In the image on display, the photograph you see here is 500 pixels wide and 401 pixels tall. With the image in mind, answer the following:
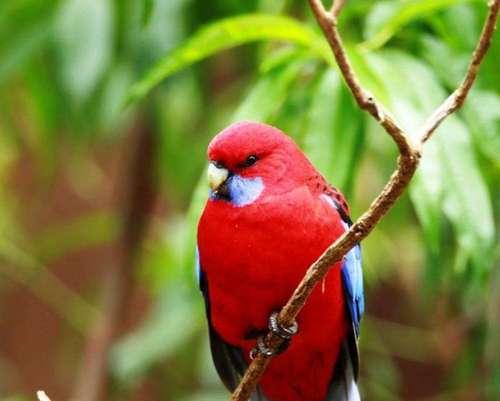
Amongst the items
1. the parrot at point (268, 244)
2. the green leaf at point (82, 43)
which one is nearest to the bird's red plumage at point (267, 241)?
the parrot at point (268, 244)

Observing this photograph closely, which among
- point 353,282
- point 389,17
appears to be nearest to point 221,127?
point 389,17

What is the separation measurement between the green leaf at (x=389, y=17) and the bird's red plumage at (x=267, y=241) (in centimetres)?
38

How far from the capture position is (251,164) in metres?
2.26

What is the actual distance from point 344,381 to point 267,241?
60cm

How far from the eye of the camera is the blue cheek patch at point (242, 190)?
7.18 ft

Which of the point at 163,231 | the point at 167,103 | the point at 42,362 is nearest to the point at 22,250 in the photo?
the point at 163,231

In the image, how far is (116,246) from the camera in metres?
3.80

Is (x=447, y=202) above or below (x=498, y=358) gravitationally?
above

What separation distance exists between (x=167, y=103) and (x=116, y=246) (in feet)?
1.80

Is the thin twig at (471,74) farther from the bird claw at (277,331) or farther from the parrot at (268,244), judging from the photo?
the bird claw at (277,331)

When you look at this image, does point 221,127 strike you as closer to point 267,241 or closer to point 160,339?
point 160,339

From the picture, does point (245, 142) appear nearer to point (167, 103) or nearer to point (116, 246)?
point (167, 103)

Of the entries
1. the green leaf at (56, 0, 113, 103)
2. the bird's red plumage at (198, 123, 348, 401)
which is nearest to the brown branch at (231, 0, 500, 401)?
the bird's red plumage at (198, 123, 348, 401)

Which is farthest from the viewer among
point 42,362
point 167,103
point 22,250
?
point 42,362
